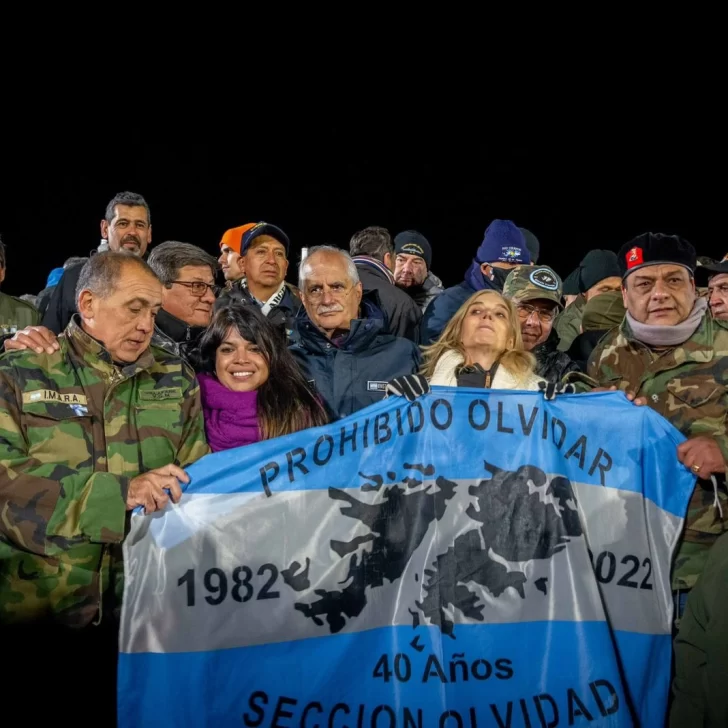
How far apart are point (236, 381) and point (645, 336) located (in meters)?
2.26

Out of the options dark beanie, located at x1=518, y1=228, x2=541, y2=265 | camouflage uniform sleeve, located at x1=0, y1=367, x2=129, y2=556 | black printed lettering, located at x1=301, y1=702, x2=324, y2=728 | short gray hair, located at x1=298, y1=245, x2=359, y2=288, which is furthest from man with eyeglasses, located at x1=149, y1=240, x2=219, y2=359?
dark beanie, located at x1=518, y1=228, x2=541, y2=265

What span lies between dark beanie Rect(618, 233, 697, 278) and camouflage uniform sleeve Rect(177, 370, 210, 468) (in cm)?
259

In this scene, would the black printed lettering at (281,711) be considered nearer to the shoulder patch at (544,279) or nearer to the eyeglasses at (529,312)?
the eyeglasses at (529,312)

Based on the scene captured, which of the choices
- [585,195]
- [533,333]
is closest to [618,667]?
[533,333]

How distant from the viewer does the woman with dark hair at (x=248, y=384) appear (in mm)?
4391

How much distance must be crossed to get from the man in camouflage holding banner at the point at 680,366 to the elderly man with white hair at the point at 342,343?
120 centimetres

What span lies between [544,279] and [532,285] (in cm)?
10

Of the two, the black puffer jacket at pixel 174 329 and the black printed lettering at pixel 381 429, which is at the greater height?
the black puffer jacket at pixel 174 329

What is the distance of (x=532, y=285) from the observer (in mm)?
5441

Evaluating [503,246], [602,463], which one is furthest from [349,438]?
[503,246]

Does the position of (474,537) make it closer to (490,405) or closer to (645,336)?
(490,405)

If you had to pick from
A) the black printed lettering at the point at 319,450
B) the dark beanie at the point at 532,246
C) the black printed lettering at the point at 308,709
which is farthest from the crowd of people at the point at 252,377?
the dark beanie at the point at 532,246

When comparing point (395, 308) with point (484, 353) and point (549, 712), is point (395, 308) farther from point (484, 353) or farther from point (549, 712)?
point (549, 712)

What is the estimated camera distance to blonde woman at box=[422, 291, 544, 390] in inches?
178
